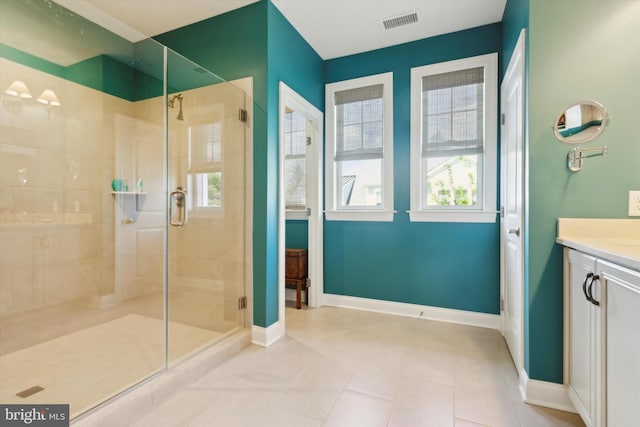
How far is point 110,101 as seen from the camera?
2.69 meters

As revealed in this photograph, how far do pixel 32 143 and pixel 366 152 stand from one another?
2855 millimetres

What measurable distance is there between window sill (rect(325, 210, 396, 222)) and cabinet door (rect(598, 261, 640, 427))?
6.35 ft

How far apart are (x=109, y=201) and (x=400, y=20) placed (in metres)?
3.13

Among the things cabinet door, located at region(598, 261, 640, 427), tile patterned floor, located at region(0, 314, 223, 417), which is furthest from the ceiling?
tile patterned floor, located at region(0, 314, 223, 417)

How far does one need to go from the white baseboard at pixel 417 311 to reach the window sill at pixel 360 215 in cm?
87

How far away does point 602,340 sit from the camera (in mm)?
1177

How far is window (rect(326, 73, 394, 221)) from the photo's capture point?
10.1ft

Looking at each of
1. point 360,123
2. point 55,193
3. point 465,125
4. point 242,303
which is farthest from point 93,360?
point 465,125

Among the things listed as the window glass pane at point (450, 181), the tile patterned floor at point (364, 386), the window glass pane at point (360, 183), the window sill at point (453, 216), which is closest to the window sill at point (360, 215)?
the window glass pane at point (360, 183)

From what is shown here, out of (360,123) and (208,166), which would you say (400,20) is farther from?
(208,166)

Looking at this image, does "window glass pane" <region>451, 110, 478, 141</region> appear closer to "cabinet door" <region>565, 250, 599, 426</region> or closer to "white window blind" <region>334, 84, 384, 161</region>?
"white window blind" <region>334, 84, 384, 161</region>

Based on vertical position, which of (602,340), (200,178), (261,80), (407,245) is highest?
(261,80)

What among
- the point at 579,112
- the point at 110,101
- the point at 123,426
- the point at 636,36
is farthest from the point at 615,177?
the point at 110,101

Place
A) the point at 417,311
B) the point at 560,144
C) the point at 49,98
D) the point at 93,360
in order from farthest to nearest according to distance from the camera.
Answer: the point at 417,311 < the point at 49,98 < the point at 93,360 < the point at 560,144
